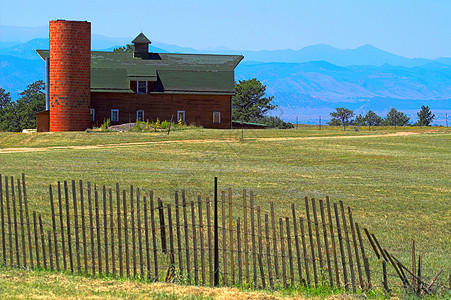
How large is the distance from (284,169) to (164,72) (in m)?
37.2

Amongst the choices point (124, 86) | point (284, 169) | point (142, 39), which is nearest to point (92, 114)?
point (124, 86)

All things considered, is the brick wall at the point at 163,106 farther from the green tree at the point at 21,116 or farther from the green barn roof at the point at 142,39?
the green tree at the point at 21,116

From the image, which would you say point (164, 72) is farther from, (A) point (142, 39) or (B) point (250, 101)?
(B) point (250, 101)

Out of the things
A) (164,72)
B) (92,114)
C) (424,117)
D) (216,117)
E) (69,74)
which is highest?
(164,72)

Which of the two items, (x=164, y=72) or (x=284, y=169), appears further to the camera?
(x=164, y=72)

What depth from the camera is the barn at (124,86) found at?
58562 mm

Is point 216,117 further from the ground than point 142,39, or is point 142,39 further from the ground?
point 142,39

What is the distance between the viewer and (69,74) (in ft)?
193

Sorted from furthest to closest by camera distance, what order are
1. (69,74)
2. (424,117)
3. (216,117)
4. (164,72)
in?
1. (424,117)
2. (164,72)
3. (216,117)
4. (69,74)

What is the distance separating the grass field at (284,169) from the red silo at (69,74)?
7661mm

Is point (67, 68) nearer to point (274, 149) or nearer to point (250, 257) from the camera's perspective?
point (274, 149)

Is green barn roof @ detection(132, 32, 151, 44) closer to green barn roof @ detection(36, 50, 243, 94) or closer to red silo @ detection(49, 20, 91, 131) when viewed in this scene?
green barn roof @ detection(36, 50, 243, 94)

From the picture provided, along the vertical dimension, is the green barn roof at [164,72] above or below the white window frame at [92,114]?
above

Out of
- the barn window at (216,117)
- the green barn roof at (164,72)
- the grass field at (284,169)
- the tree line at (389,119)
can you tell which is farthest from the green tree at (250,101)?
the grass field at (284,169)
